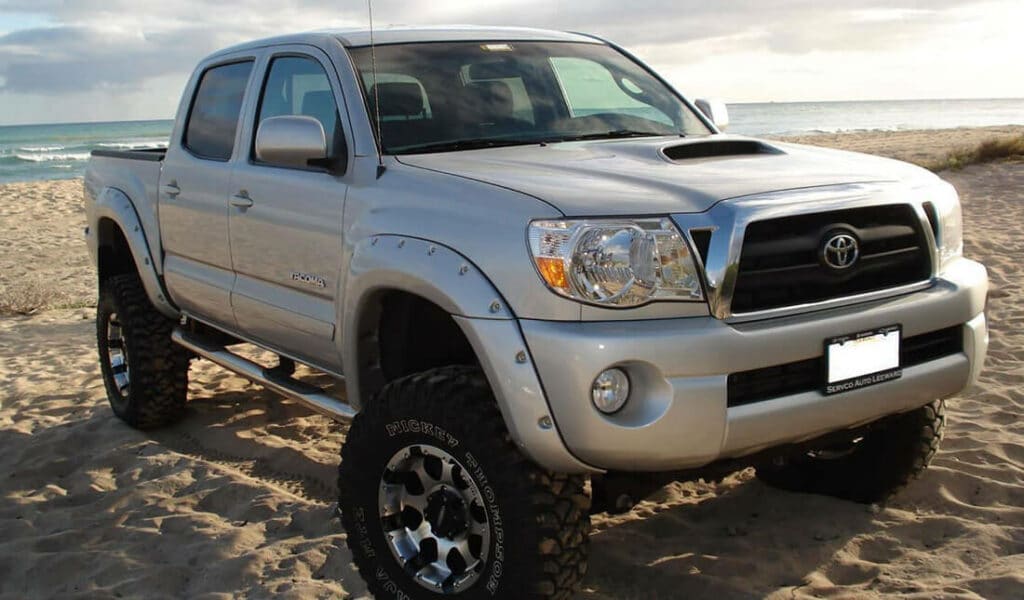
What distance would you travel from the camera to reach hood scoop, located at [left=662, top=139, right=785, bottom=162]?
334 cm

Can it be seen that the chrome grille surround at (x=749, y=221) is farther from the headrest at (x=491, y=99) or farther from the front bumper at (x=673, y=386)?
the headrest at (x=491, y=99)

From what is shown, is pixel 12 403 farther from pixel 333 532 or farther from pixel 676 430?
pixel 676 430

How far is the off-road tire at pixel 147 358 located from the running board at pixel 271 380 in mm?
140

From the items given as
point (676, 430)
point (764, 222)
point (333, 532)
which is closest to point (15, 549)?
point (333, 532)

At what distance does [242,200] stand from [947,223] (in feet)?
8.45

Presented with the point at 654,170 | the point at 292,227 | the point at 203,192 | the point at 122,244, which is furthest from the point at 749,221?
the point at 122,244

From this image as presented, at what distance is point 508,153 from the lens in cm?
341

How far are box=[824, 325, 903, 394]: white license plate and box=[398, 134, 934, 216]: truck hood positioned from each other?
17.6 inches

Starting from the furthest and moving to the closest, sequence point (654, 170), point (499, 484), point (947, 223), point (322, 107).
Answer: point (322, 107)
point (947, 223)
point (654, 170)
point (499, 484)

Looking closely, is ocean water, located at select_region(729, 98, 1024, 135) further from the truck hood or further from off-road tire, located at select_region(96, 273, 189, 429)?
the truck hood

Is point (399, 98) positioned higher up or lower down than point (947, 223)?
higher up

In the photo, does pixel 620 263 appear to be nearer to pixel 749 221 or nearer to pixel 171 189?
pixel 749 221

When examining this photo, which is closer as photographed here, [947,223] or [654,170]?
[654,170]

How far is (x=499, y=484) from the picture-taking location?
272 centimetres
